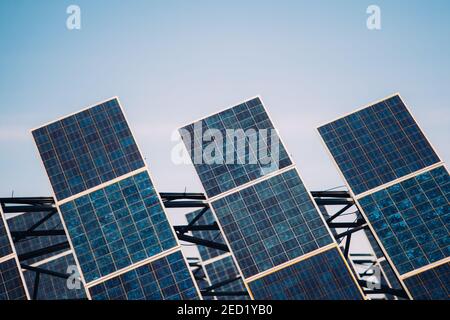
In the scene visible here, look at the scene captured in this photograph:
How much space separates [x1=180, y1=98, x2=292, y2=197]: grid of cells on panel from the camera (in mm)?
33875

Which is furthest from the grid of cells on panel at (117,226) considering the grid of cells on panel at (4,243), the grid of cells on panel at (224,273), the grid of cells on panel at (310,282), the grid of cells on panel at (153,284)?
the grid of cells on panel at (224,273)

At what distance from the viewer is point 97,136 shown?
112 ft

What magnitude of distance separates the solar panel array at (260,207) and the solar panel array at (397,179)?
4.20m

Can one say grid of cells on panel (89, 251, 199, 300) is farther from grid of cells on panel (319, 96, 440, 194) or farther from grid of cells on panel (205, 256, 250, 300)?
grid of cells on panel (205, 256, 250, 300)

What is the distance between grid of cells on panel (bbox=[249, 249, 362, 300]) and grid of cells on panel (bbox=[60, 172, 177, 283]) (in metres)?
7.14

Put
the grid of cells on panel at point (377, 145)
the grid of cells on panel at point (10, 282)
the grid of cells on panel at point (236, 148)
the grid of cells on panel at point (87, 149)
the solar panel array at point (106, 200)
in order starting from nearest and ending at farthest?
the grid of cells on panel at point (10, 282) → the solar panel array at point (106, 200) → the grid of cells on panel at point (87, 149) → the grid of cells on panel at point (236, 148) → the grid of cells on panel at point (377, 145)

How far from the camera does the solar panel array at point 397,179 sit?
31109 millimetres

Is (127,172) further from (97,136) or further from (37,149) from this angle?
(37,149)

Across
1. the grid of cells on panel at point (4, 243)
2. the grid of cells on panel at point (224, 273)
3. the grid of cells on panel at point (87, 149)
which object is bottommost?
the grid of cells on panel at point (224, 273)

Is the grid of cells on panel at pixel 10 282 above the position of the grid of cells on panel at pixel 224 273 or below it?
above

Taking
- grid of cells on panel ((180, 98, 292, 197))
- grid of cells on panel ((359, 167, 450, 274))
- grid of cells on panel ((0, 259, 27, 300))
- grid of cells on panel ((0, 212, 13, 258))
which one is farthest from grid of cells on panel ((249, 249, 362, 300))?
grid of cells on panel ((0, 212, 13, 258))

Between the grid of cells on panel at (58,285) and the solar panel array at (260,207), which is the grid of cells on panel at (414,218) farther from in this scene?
the grid of cells on panel at (58,285)

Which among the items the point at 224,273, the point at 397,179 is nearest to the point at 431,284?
the point at 397,179
